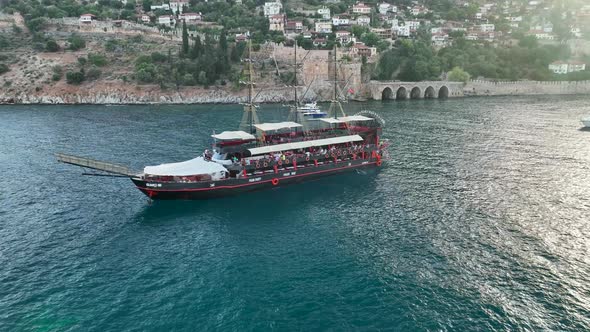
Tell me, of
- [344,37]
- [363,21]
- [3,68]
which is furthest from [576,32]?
[3,68]

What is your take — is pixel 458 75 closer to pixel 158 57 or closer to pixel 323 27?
pixel 323 27

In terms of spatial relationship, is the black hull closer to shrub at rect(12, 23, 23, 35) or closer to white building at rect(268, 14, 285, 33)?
white building at rect(268, 14, 285, 33)

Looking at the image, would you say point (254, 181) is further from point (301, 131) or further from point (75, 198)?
point (75, 198)

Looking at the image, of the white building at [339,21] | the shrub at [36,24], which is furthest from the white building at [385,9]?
the shrub at [36,24]

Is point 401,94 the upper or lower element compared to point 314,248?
upper

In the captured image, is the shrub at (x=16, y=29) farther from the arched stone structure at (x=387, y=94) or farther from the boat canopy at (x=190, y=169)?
the boat canopy at (x=190, y=169)

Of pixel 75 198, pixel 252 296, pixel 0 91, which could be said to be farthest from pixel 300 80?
pixel 252 296
